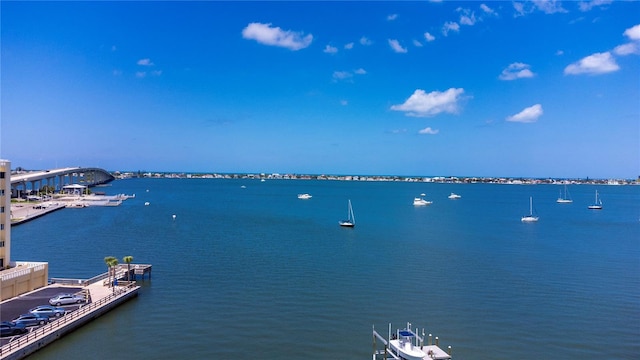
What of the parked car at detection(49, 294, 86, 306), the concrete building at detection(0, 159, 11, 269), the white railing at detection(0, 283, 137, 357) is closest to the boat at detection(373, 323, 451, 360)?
the white railing at detection(0, 283, 137, 357)

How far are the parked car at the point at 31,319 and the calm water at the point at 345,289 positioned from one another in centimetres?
244

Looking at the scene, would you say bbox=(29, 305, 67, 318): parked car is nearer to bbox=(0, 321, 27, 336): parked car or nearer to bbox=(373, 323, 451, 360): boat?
bbox=(0, 321, 27, 336): parked car

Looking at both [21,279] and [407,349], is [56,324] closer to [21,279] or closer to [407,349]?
[21,279]

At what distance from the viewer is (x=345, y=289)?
141ft

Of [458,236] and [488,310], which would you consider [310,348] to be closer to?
[488,310]

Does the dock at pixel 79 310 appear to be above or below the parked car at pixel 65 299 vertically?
below

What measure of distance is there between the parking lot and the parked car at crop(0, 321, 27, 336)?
1.82 ft

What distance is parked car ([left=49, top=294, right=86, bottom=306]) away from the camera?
33781mm

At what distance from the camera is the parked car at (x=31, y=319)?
96.1 ft

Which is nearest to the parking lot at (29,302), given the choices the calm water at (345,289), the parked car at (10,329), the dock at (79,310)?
the dock at (79,310)

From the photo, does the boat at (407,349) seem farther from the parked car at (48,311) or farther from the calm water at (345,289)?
the parked car at (48,311)

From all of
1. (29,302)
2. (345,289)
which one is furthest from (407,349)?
(29,302)

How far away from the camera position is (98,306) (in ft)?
112

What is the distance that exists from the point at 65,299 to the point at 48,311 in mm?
2892
